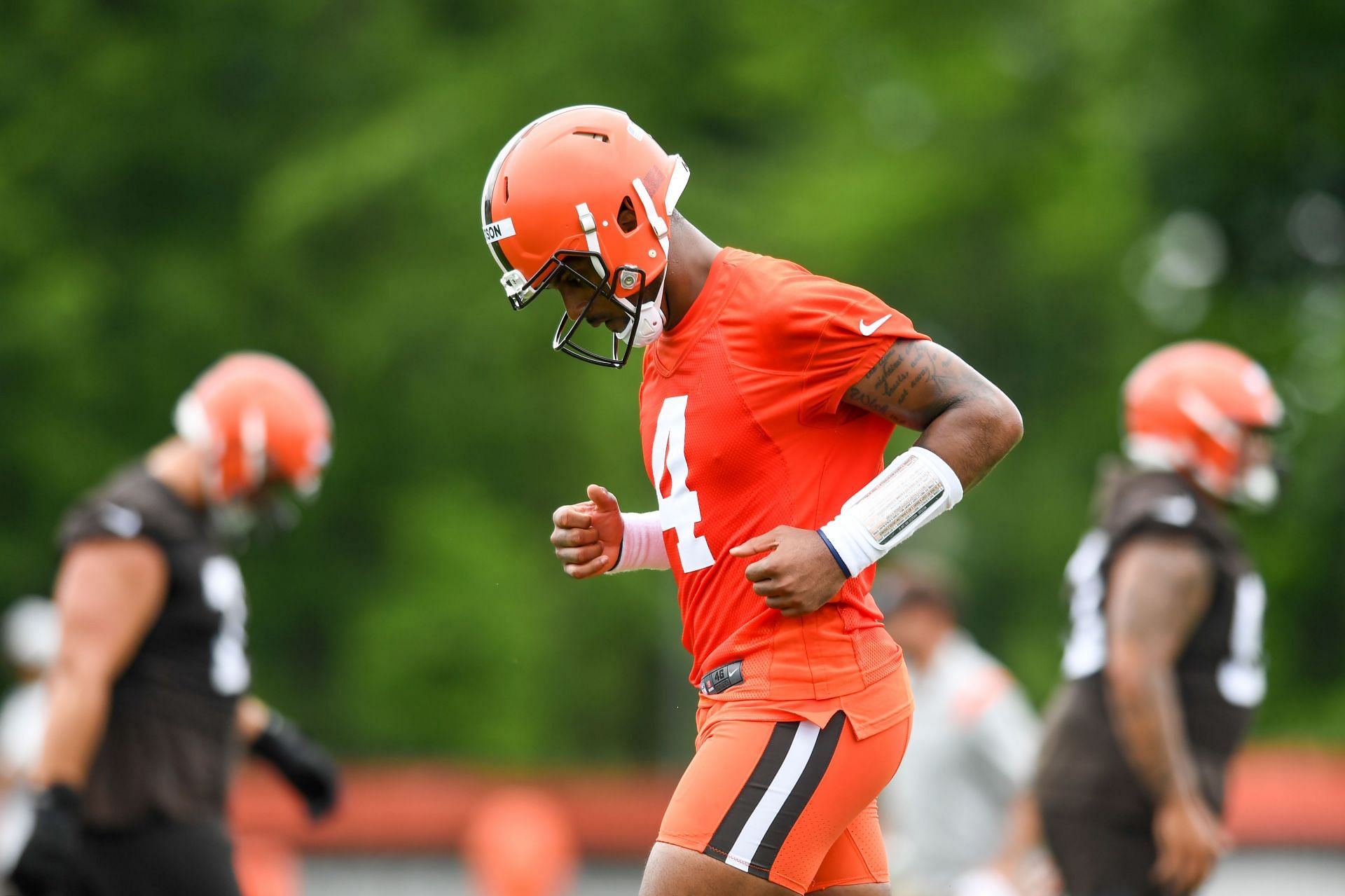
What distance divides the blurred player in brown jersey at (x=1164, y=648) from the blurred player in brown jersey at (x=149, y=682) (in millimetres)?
3196

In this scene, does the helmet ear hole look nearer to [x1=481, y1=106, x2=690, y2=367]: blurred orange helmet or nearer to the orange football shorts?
[x1=481, y1=106, x2=690, y2=367]: blurred orange helmet

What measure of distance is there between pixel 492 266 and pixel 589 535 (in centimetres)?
1876

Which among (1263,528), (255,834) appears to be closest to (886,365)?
(255,834)

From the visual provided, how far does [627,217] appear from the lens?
174 inches

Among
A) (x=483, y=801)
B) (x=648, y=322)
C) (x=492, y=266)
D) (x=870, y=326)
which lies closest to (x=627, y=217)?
(x=648, y=322)

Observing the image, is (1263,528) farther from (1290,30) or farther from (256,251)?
(256,251)

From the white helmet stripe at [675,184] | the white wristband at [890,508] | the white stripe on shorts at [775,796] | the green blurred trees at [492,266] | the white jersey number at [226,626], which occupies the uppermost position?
the green blurred trees at [492,266]

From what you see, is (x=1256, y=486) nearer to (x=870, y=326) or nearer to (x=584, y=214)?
(x=870, y=326)

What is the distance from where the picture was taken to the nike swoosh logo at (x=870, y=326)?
426cm

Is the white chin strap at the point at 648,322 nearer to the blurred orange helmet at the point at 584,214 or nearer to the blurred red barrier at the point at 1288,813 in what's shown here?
the blurred orange helmet at the point at 584,214

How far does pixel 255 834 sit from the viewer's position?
1247 cm

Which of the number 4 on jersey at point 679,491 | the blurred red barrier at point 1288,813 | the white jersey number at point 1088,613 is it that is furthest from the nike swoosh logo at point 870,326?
the blurred red barrier at point 1288,813

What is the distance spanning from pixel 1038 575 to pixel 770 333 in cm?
2276

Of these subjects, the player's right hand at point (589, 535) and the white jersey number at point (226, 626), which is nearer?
the player's right hand at point (589, 535)
